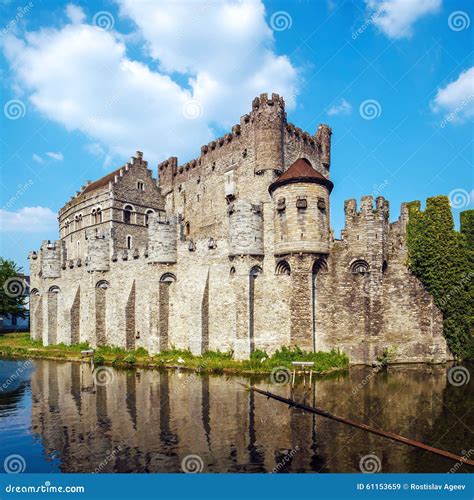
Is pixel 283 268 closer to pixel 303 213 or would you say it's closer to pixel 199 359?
pixel 303 213

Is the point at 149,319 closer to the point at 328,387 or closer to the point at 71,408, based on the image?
the point at 71,408

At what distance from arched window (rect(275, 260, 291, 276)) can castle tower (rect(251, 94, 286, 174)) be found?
9303mm

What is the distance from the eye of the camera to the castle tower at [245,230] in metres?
26.8

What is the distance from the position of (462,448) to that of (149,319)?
75.5 feet

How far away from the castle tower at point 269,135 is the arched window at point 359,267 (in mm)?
10389

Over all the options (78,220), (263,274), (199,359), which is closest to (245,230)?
(263,274)

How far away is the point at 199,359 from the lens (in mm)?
27641

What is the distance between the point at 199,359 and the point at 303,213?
12012 millimetres

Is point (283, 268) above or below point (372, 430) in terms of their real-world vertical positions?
above

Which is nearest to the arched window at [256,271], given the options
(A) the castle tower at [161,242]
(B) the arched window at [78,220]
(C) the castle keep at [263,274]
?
(C) the castle keep at [263,274]

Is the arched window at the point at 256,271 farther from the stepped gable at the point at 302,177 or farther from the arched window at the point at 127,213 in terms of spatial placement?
the arched window at the point at 127,213

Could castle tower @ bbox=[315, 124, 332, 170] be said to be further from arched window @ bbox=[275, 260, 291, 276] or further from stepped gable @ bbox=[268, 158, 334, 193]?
arched window @ bbox=[275, 260, 291, 276]

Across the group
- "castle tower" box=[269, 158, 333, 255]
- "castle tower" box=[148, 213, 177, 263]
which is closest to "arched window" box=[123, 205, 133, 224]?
"castle tower" box=[148, 213, 177, 263]

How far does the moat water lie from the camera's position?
11.8 meters
